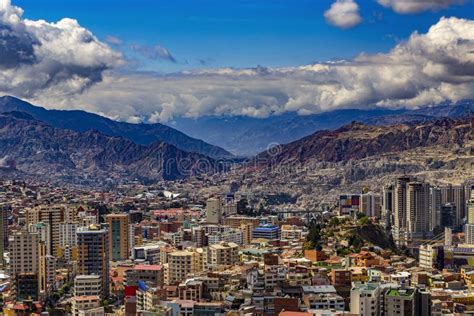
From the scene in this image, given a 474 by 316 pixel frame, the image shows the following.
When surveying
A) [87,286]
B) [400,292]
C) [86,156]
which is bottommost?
[87,286]

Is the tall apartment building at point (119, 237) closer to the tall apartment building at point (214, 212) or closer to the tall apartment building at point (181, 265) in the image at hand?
the tall apartment building at point (181, 265)

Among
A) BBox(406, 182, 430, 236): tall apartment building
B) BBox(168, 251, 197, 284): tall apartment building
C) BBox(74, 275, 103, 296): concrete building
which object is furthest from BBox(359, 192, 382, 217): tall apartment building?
BBox(74, 275, 103, 296): concrete building

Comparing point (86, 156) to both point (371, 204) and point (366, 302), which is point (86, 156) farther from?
point (366, 302)

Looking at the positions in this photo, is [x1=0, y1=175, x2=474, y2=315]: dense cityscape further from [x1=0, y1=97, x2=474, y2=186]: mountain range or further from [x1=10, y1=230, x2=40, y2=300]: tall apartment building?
[x1=0, y1=97, x2=474, y2=186]: mountain range

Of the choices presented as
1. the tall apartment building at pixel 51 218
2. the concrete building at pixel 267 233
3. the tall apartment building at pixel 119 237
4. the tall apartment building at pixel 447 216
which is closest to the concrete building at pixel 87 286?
the tall apartment building at pixel 119 237

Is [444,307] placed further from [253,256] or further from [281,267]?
[253,256]

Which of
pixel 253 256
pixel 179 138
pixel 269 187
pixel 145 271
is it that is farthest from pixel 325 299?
pixel 179 138

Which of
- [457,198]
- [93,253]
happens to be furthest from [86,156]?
[93,253]
